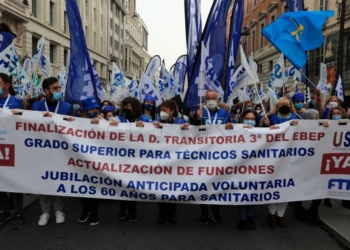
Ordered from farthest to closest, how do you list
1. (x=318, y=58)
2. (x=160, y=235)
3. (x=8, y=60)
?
(x=318, y=58), (x=8, y=60), (x=160, y=235)

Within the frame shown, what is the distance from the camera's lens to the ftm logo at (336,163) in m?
4.23

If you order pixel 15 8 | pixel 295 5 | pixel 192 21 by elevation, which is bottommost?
pixel 192 21

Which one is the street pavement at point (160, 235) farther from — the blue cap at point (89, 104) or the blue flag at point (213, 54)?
the blue flag at point (213, 54)

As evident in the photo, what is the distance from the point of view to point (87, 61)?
15.3ft

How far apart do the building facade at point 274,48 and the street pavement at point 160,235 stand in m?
15.3

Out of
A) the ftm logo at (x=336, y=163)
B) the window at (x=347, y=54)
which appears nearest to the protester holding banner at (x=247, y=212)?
the ftm logo at (x=336, y=163)

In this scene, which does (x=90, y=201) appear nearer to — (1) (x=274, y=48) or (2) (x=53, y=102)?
(2) (x=53, y=102)

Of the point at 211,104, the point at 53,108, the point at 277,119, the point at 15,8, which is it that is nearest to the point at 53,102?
the point at 53,108

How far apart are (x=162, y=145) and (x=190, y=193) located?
68cm

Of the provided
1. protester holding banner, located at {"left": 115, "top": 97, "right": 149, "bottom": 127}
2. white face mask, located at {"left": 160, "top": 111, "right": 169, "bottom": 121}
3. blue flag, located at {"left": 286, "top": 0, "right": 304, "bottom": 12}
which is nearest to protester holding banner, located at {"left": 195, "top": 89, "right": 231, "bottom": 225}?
white face mask, located at {"left": 160, "top": 111, "right": 169, "bottom": 121}

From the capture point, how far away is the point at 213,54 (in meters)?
5.34

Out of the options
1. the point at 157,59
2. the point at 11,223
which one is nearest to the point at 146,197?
the point at 11,223

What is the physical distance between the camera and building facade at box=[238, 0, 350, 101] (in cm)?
2298

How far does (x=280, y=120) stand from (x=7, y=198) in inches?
149
